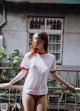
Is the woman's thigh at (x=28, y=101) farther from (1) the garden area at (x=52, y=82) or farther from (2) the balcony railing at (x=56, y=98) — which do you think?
(1) the garden area at (x=52, y=82)

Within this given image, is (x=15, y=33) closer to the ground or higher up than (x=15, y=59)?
higher up

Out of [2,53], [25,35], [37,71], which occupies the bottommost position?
[2,53]

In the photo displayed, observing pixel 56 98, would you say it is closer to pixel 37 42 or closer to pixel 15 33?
pixel 15 33

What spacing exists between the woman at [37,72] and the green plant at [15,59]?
4150 millimetres

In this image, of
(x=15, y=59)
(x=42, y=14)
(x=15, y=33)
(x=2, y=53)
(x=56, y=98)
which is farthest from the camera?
(x=15, y=33)

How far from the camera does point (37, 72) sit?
3.32 metres

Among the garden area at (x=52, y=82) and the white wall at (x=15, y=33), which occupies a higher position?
the white wall at (x=15, y=33)

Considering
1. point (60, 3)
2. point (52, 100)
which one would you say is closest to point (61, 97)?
point (52, 100)

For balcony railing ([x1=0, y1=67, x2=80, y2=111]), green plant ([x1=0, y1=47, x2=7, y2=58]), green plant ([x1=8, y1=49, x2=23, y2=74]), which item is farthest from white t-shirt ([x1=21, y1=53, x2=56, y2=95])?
green plant ([x1=0, y1=47, x2=7, y2=58])

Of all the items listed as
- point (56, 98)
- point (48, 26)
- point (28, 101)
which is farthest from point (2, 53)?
point (28, 101)

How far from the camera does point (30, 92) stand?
338cm

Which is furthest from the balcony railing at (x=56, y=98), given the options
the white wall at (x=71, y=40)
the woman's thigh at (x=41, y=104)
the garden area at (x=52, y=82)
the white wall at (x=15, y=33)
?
the woman's thigh at (x=41, y=104)

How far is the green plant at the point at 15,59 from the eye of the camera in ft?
25.0

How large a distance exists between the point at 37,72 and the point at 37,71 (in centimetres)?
1
